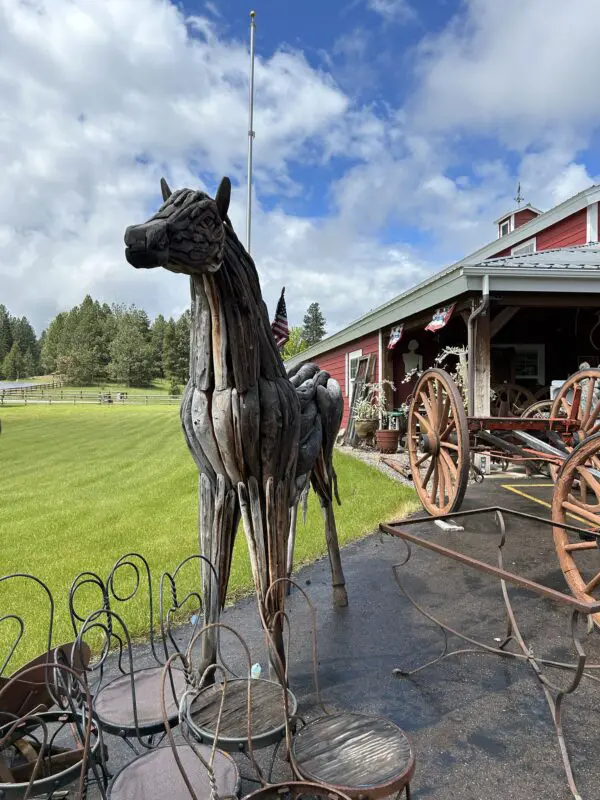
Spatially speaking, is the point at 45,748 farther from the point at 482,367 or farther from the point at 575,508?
the point at 482,367

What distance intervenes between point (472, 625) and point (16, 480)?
→ 8269mm

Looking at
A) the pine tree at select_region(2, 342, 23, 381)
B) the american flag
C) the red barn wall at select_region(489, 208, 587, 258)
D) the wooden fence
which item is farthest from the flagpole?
the pine tree at select_region(2, 342, 23, 381)

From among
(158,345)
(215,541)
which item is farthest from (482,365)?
(158,345)

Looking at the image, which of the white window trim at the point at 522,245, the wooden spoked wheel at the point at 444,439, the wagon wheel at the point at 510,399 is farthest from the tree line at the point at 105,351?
the wooden spoked wheel at the point at 444,439

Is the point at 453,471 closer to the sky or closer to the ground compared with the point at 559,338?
closer to the ground

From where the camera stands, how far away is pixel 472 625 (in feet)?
10.4

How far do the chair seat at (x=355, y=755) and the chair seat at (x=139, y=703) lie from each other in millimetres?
532

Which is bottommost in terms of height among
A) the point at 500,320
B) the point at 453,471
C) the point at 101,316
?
the point at 453,471

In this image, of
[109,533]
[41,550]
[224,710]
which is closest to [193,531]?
[109,533]

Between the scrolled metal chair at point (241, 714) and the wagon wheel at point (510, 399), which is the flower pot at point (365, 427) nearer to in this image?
the wagon wheel at point (510, 399)

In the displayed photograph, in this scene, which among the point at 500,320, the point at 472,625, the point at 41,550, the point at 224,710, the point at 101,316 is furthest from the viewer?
the point at 101,316

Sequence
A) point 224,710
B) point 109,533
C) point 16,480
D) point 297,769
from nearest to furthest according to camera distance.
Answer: point 297,769
point 224,710
point 109,533
point 16,480

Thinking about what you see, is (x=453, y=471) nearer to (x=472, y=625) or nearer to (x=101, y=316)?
(x=472, y=625)

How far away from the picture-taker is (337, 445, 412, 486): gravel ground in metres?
8.14
